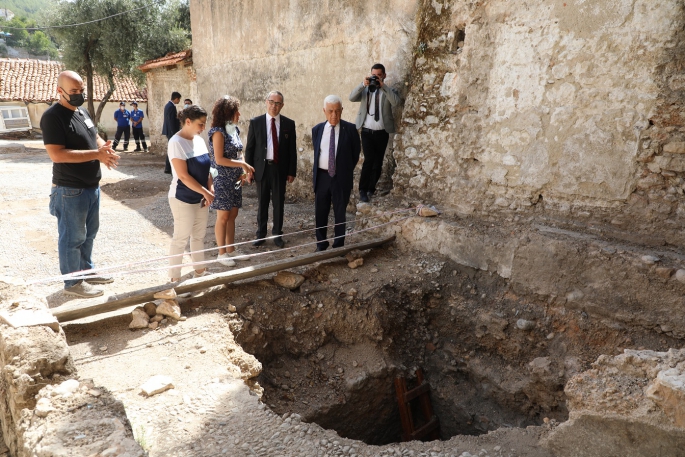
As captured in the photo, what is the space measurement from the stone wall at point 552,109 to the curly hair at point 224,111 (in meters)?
2.12

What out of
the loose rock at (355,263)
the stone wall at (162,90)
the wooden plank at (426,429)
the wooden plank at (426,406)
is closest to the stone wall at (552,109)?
the loose rock at (355,263)

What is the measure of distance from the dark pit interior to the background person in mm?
784

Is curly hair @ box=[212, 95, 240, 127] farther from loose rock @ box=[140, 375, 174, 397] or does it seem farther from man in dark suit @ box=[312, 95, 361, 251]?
loose rock @ box=[140, 375, 174, 397]

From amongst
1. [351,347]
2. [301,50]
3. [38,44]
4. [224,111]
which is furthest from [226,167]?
[38,44]

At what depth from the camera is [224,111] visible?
15.9 feet

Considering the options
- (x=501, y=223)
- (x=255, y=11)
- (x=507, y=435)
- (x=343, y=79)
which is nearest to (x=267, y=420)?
(x=507, y=435)

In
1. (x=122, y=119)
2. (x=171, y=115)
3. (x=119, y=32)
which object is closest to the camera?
(x=171, y=115)

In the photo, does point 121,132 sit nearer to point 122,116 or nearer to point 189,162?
point 122,116

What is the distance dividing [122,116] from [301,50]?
36.2 feet

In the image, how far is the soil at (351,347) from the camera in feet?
11.0

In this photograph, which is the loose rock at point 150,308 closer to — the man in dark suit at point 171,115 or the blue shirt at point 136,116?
the man in dark suit at point 171,115

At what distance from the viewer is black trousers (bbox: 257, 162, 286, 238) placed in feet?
18.6

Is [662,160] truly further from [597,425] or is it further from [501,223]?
[597,425]

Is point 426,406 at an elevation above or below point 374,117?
below
